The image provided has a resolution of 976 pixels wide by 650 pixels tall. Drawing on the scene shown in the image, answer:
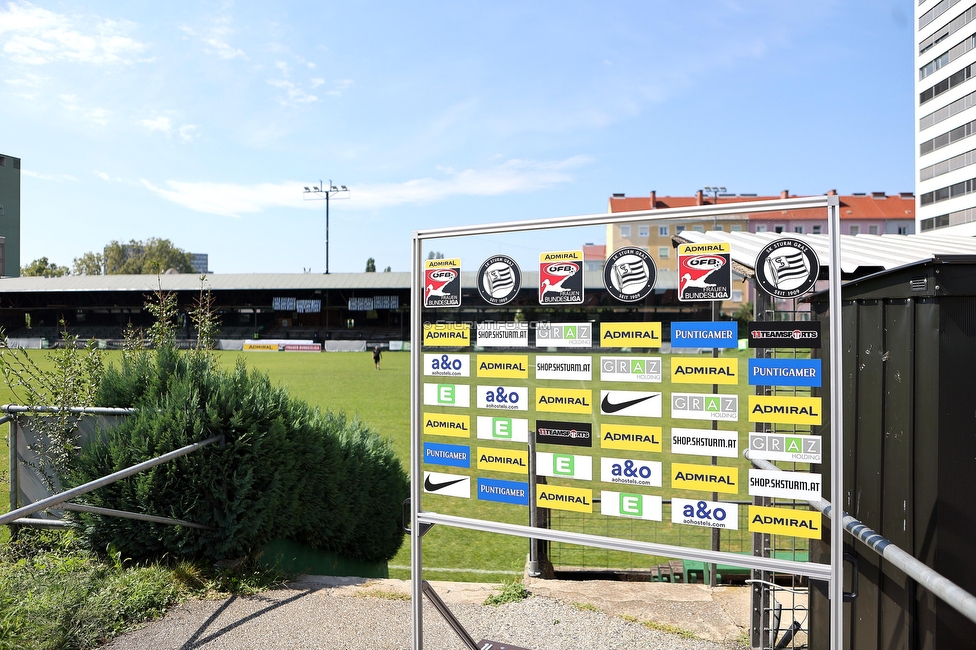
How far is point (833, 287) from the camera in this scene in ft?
8.18

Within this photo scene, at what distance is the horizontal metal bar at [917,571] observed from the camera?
186cm

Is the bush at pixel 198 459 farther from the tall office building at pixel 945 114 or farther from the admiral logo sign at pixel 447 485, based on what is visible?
the tall office building at pixel 945 114

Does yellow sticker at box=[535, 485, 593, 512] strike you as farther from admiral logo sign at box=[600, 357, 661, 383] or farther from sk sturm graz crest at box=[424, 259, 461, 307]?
sk sturm graz crest at box=[424, 259, 461, 307]

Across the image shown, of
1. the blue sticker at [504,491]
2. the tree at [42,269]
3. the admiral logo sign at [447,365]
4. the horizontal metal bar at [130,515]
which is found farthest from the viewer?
the tree at [42,269]

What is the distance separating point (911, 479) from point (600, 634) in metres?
2.25

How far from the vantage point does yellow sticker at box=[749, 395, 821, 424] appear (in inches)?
106

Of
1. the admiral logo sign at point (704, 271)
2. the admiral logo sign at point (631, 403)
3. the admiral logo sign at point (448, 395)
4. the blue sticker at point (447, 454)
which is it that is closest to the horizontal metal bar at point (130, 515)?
the blue sticker at point (447, 454)

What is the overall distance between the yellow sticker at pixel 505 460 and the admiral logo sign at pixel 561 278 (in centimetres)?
80

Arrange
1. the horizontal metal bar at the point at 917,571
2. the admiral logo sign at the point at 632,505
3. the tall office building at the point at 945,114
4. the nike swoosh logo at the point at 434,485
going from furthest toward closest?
the tall office building at the point at 945,114 → the nike swoosh logo at the point at 434,485 → the admiral logo sign at the point at 632,505 → the horizontal metal bar at the point at 917,571

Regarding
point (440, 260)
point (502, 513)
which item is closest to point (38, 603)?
point (440, 260)

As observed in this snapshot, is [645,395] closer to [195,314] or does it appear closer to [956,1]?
[195,314]

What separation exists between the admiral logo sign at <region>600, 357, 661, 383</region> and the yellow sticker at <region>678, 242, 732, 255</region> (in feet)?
1.68

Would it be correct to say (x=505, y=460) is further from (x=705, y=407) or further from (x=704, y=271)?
(x=704, y=271)

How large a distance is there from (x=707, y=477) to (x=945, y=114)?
2580 inches
